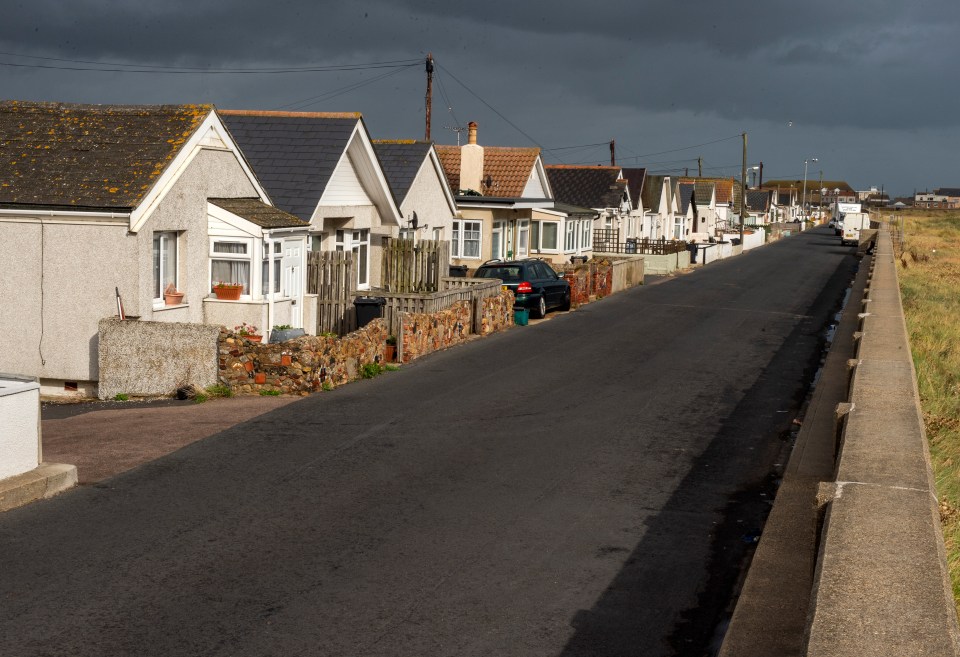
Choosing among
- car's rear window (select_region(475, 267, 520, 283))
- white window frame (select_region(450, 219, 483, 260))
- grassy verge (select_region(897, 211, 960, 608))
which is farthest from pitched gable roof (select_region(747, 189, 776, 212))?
car's rear window (select_region(475, 267, 520, 283))

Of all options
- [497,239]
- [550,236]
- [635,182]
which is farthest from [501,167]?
[635,182]

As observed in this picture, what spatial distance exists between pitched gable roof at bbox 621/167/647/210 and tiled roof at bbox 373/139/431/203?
40.0 m

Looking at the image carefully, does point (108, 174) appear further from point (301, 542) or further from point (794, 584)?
point (794, 584)

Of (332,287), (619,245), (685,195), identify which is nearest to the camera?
(332,287)

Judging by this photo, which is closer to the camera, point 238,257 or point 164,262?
point 164,262

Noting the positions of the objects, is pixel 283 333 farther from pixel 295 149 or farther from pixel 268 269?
pixel 295 149

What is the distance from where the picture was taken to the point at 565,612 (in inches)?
303

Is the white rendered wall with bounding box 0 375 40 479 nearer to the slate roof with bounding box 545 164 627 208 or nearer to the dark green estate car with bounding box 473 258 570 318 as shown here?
the dark green estate car with bounding box 473 258 570 318

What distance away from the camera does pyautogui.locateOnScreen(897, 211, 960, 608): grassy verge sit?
10570 millimetres

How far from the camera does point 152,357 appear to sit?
17.5 metres

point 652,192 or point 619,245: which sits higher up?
point 652,192

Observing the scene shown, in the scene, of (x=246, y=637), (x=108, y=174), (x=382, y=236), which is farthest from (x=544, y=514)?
(x=382, y=236)

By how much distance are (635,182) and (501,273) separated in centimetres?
4566

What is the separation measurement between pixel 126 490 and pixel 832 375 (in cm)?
1171
